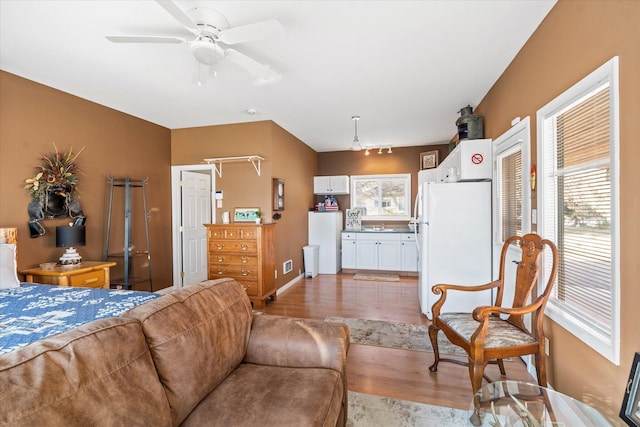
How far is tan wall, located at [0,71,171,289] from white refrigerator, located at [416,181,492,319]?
3.83m

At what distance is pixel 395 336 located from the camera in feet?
9.77

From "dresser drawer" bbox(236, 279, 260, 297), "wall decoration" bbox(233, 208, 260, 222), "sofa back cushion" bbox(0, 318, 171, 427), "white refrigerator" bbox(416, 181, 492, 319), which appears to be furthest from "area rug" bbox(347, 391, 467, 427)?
"wall decoration" bbox(233, 208, 260, 222)

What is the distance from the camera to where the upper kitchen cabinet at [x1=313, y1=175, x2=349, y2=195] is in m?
6.25

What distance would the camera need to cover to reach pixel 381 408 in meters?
1.90

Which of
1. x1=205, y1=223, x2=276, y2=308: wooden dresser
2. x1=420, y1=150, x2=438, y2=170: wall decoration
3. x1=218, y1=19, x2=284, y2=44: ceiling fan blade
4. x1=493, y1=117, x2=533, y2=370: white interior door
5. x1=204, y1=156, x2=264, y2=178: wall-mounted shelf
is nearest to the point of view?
x1=218, y1=19, x2=284, y2=44: ceiling fan blade

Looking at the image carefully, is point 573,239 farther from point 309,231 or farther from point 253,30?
point 309,231

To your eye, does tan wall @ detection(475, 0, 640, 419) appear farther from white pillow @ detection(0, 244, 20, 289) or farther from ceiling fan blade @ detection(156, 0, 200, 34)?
white pillow @ detection(0, 244, 20, 289)

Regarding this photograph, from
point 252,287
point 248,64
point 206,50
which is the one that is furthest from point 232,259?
point 206,50

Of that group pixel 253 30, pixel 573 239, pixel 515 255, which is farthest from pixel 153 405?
pixel 515 255

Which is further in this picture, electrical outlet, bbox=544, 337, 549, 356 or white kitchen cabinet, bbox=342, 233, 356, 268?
white kitchen cabinet, bbox=342, 233, 356, 268

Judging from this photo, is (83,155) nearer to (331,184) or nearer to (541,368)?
(331,184)

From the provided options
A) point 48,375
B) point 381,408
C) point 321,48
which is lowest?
point 381,408

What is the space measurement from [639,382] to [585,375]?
0.46 m

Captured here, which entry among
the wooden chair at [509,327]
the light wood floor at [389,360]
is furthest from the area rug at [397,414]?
the wooden chair at [509,327]
